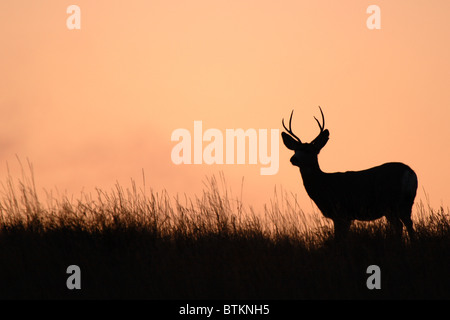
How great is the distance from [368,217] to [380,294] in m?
4.06

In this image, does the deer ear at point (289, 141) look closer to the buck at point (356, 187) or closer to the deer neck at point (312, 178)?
the buck at point (356, 187)

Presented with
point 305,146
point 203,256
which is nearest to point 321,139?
point 305,146

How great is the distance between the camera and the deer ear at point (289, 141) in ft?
41.0

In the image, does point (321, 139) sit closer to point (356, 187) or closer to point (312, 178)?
point (312, 178)

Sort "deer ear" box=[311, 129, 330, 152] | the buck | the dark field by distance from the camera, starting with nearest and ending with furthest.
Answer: the dark field → the buck → "deer ear" box=[311, 129, 330, 152]

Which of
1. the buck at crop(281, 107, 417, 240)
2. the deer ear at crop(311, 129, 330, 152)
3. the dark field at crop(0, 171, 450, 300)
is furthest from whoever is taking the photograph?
the deer ear at crop(311, 129, 330, 152)

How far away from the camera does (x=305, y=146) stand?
12.3 metres

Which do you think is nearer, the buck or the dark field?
the dark field

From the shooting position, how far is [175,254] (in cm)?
919

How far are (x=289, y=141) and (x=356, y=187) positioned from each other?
1308 mm

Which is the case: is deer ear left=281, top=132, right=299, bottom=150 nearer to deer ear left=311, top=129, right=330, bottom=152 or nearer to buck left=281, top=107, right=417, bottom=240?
buck left=281, top=107, right=417, bottom=240

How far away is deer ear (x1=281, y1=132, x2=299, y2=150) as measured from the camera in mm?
12509

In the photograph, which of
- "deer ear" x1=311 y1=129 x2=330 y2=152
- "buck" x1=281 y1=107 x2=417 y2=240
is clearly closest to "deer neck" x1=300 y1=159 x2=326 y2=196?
"buck" x1=281 y1=107 x2=417 y2=240
